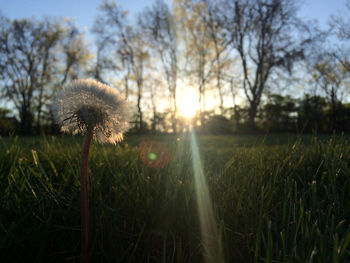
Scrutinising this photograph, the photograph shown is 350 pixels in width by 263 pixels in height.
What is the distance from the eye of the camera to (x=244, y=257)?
3.78 feet

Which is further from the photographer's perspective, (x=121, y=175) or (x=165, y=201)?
(x=121, y=175)

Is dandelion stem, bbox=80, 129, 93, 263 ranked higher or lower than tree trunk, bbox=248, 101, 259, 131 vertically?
lower

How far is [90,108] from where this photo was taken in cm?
93

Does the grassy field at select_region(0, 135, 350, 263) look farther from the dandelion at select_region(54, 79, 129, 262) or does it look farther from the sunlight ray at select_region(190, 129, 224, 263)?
the dandelion at select_region(54, 79, 129, 262)

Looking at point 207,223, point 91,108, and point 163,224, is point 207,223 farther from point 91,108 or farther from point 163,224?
point 91,108

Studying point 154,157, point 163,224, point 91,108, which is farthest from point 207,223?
point 154,157

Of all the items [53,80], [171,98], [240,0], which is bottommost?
[171,98]

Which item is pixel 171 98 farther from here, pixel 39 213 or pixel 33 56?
pixel 39 213

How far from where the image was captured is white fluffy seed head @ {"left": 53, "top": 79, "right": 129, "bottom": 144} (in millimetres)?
922

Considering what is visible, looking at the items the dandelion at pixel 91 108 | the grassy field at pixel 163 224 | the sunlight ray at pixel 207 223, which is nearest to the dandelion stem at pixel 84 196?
the dandelion at pixel 91 108

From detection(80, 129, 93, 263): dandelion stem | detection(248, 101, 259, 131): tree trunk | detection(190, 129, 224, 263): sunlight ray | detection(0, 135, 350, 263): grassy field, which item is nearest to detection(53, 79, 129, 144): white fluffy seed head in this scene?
detection(80, 129, 93, 263): dandelion stem

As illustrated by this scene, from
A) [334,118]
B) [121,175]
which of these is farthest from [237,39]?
[121,175]

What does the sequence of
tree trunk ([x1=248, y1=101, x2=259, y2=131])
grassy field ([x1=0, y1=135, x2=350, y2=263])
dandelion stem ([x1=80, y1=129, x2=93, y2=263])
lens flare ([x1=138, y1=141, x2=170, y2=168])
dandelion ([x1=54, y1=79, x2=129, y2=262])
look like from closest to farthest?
dandelion stem ([x1=80, y1=129, x2=93, y2=263]) < dandelion ([x1=54, y1=79, x2=129, y2=262]) < grassy field ([x1=0, y1=135, x2=350, y2=263]) < lens flare ([x1=138, y1=141, x2=170, y2=168]) < tree trunk ([x1=248, y1=101, x2=259, y2=131])

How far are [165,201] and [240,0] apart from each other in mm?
20987
